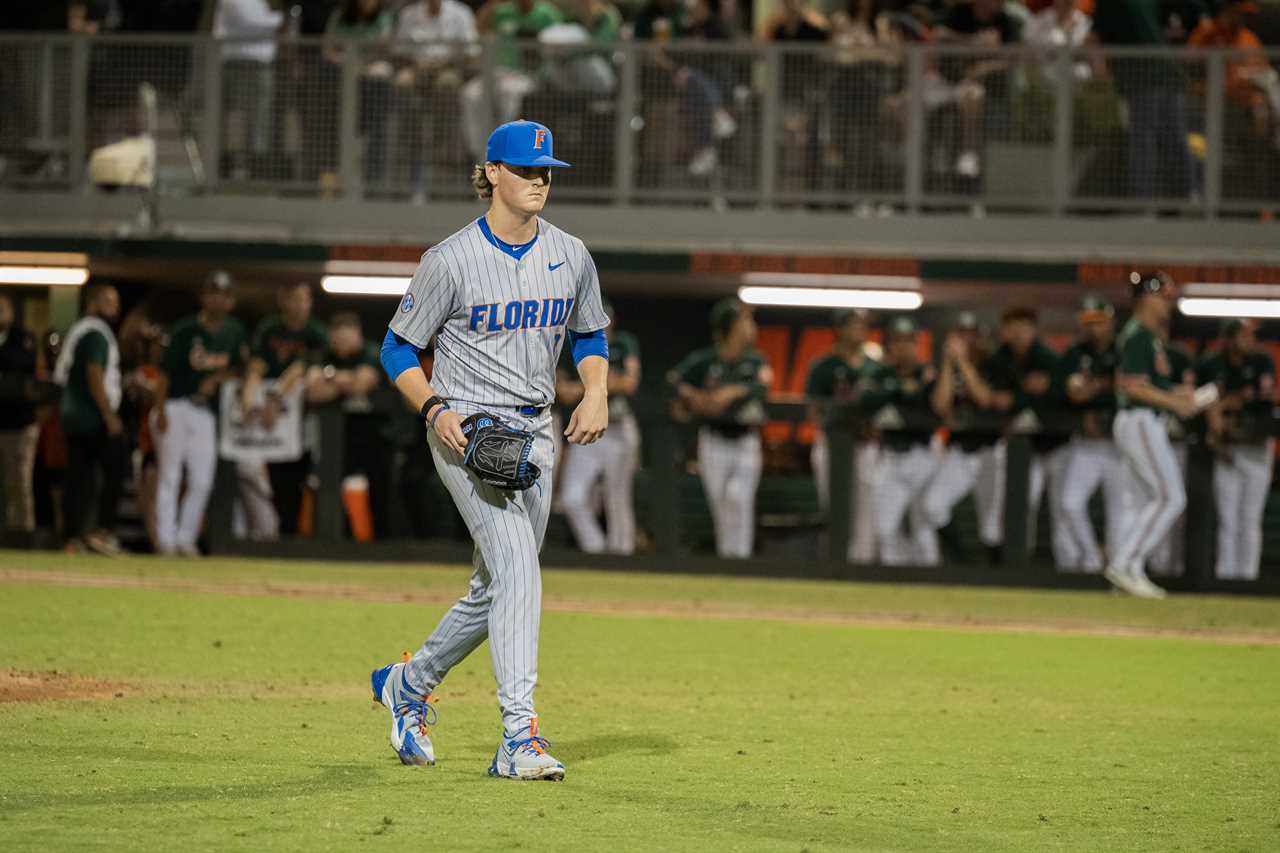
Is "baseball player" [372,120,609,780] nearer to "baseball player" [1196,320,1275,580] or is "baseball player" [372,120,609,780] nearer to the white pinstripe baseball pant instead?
the white pinstripe baseball pant

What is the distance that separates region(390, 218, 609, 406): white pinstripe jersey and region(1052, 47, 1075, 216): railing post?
33.8 feet

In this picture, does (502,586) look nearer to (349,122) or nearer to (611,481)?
(611,481)

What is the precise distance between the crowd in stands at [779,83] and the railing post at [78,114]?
0.17 m

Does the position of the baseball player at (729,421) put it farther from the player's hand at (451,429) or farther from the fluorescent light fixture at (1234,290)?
the player's hand at (451,429)

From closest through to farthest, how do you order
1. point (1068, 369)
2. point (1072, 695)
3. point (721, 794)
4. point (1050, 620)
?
point (721, 794) → point (1072, 695) → point (1050, 620) → point (1068, 369)

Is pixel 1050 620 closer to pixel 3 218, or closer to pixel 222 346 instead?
pixel 222 346

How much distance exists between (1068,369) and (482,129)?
508cm

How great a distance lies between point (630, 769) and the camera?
615cm

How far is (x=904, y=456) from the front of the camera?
14.7 meters

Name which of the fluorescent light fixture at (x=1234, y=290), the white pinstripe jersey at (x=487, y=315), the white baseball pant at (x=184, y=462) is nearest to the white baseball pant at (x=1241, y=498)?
the fluorescent light fixture at (x=1234, y=290)

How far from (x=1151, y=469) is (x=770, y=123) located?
4318 mm

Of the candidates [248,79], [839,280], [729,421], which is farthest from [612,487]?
[248,79]

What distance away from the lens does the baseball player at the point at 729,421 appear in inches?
575

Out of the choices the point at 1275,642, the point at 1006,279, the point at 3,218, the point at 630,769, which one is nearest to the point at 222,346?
the point at 3,218
